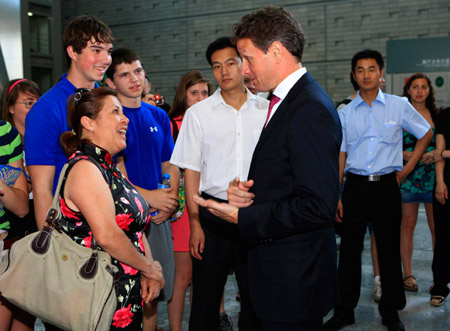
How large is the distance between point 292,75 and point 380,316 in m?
2.41

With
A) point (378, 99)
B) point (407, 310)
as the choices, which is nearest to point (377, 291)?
point (407, 310)

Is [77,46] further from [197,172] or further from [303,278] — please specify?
[303,278]

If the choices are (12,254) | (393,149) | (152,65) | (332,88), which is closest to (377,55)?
(393,149)

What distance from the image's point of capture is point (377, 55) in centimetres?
339

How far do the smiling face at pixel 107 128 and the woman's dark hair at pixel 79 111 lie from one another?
2 centimetres

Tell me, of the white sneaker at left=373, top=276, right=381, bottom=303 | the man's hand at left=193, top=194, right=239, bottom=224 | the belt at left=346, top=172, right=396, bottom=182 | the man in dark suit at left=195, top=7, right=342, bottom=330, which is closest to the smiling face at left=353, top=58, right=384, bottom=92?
the belt at left=346, top=172, right=396, bottom=182

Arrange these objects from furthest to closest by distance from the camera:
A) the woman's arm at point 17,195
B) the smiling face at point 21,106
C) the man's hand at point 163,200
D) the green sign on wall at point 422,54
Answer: the green sign on wall at point 422,54
the smiling face at point 21,106
the man's hand at point 163,200
the woman's arm at point 17,195

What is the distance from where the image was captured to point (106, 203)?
170 cm

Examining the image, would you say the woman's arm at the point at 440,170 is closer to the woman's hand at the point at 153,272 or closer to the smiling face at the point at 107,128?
the woman's hand at the point at 153,272

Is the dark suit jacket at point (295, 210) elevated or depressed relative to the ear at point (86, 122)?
depressed

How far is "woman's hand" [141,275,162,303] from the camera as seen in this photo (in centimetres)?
187

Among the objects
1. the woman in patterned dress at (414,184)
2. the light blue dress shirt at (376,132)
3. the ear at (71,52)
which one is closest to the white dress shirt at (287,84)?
the ear at (71,52)

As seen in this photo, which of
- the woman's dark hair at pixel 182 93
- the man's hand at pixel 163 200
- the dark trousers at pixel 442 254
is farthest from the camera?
the dark trousers at pixel 442 254

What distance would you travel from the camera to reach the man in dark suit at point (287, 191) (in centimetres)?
149
